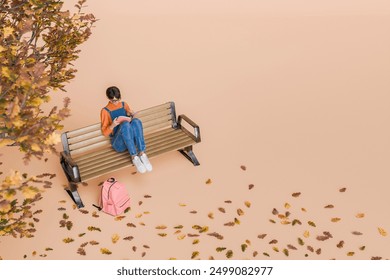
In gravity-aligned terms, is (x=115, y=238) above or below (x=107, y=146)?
below

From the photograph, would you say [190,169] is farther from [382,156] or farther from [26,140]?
[26,140]

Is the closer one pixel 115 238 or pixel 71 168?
pixel 115 238

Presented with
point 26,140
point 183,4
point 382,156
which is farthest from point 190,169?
point 183,4

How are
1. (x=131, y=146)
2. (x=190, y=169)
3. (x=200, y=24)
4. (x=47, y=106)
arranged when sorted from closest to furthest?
(x=131, y=146) → (x=190, y=169) → (x=47, y=106) → (x=200, y=24)

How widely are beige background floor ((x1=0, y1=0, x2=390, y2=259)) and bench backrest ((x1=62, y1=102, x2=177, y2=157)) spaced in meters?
0.54

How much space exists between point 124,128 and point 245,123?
96.1 inches

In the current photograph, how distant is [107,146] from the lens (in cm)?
675

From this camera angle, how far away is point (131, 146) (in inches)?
248

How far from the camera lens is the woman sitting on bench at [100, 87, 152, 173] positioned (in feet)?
20.5

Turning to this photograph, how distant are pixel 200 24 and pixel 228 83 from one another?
3.09 metres

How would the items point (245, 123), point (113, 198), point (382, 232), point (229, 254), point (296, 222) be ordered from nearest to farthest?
point (229, 254)
point (382, 232)
point (296, 222)
point (113, 198)
point (245, 123)

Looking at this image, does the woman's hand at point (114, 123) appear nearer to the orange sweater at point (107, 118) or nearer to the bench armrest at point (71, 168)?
the orange sweater at point (107, 118)

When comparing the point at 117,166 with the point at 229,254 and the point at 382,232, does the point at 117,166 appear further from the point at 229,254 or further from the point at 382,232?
the point at 382,232

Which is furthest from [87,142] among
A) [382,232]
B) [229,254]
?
[382,232]
